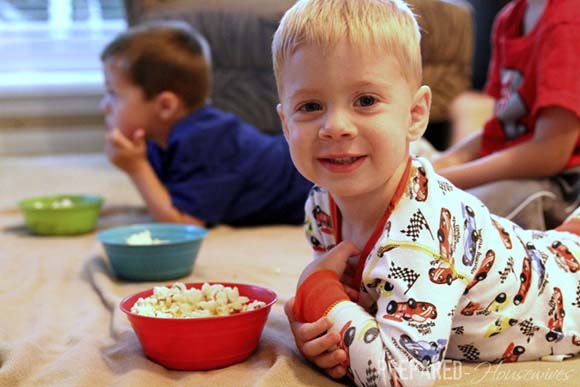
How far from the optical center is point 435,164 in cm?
174

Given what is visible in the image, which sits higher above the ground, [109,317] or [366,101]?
[366,101]

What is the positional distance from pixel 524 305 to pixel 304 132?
36 cm

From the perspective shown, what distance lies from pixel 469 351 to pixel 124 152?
3.76 feet

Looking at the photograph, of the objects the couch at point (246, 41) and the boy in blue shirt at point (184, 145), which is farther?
the couch at point (246, 41)

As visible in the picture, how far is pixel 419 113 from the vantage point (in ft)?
3.15

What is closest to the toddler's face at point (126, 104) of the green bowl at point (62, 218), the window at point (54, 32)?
the green bowl at point (62, 218)

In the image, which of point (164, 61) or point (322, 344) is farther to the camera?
point (164, 61)

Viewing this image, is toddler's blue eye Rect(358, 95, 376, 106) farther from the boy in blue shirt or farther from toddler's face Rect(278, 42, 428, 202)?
the boy in blue shirt

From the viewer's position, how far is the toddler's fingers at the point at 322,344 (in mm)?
871

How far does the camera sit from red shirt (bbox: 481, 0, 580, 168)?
138 cm

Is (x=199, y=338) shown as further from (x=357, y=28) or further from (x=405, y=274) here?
(x=357, y=28)

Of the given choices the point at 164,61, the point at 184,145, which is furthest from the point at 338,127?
the point at 164,61

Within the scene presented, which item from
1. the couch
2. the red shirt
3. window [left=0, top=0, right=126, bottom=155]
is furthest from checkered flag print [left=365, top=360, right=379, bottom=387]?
window [left=0, top=0, right=126, bottom=155]

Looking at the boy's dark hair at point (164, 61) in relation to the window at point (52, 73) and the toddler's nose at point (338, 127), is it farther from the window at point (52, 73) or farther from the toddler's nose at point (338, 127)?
the window at point (52, 73)
